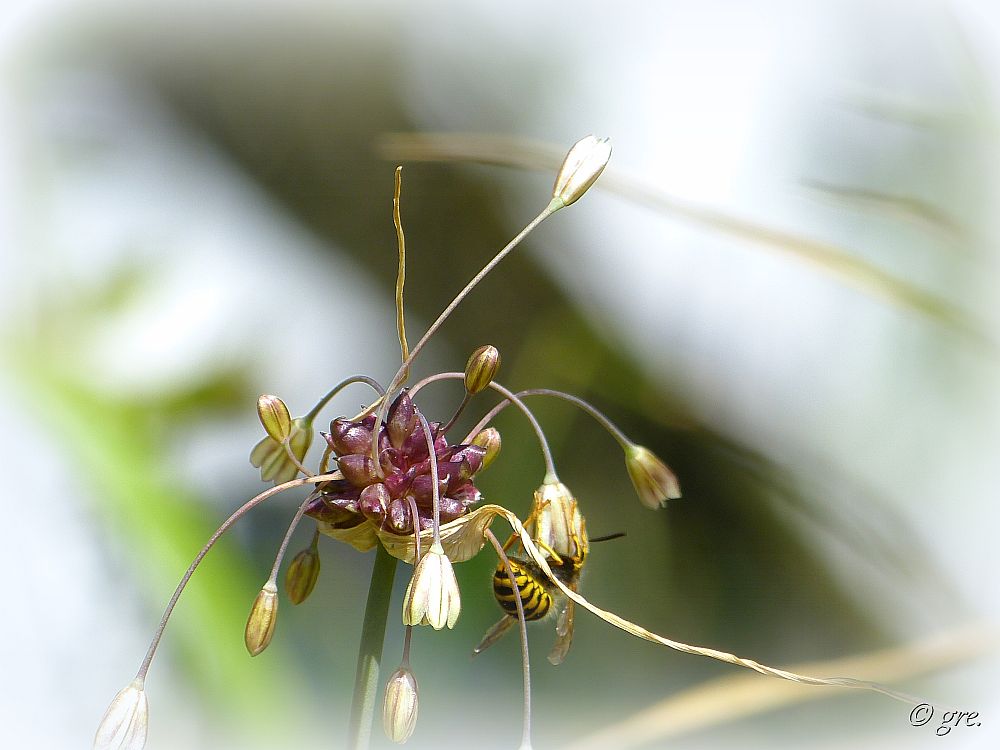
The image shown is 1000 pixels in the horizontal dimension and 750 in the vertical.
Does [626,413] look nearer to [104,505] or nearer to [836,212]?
[836,212]

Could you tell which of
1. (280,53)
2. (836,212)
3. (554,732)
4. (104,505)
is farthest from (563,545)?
(280,53)

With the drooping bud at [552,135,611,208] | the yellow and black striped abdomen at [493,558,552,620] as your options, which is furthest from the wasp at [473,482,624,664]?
the drooping bud at [552,135,611,208]

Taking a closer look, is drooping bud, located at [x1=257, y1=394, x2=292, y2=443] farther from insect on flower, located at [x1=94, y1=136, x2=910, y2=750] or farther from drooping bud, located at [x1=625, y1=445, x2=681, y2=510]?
drooping bud, located at [x1=625, y1=445, x2=681, y2=510]
